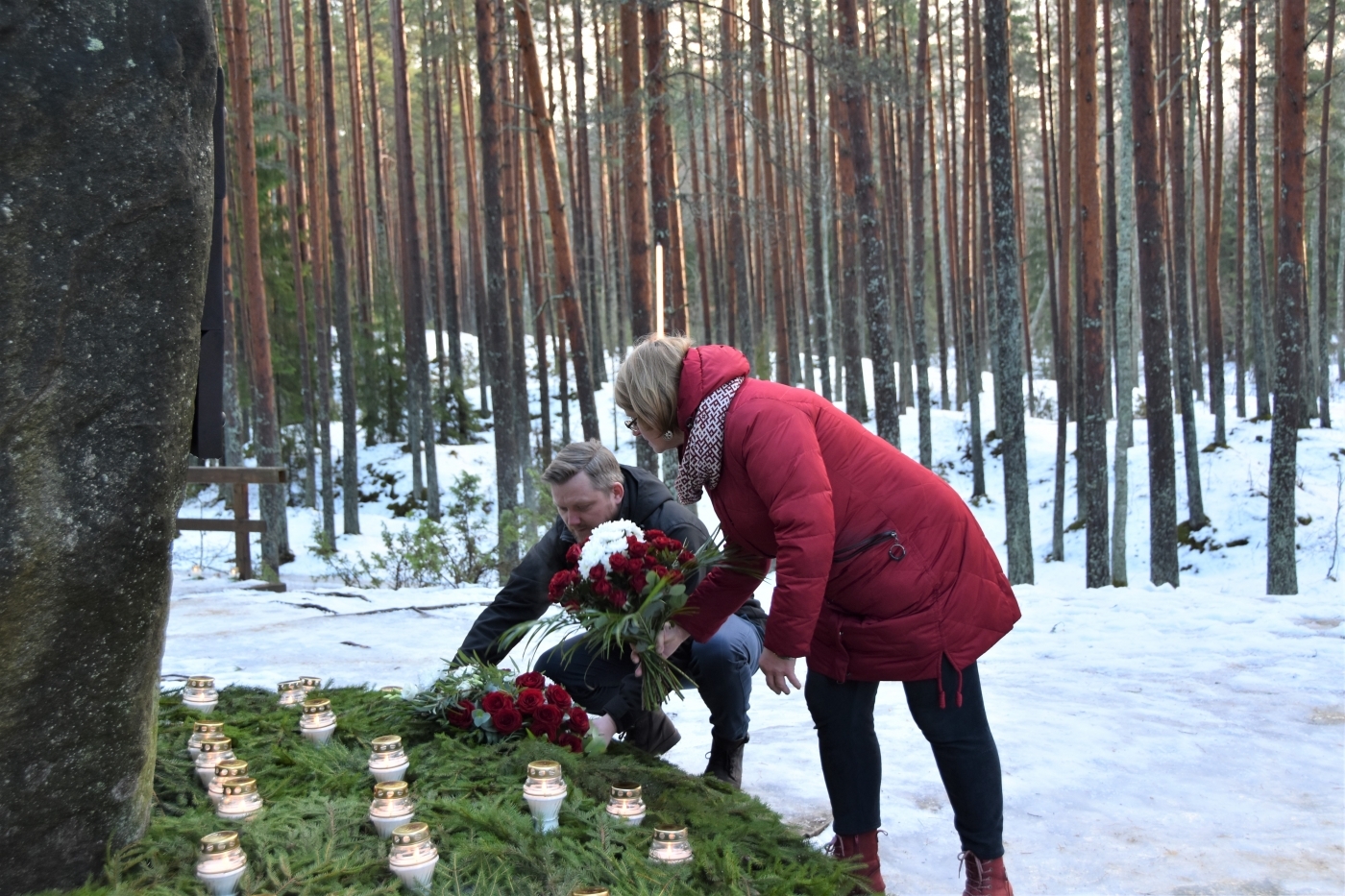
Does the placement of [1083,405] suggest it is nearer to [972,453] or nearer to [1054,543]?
[1054,543]

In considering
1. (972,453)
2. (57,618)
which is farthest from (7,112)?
(972,453)

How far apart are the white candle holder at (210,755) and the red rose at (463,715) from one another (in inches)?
25.1

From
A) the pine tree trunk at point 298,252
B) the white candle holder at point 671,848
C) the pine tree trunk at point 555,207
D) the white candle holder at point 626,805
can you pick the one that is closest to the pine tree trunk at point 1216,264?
the pine tree trunk at point 555,207

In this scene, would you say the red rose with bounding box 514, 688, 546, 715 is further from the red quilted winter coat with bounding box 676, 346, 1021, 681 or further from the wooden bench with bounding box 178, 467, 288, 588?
the wooden bench with bounding box 178, 467, 288, 588

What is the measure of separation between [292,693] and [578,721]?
1072mm

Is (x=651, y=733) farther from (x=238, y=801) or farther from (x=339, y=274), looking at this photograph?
(x=339, y=274)

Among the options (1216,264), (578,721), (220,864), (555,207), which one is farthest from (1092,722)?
(1216,264)

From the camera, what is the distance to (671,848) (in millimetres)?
2275

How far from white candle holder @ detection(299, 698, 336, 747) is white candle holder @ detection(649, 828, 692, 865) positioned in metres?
1.17

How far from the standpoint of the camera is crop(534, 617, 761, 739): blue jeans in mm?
3072

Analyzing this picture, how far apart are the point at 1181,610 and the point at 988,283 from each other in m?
10.2

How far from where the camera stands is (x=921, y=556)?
2443mm

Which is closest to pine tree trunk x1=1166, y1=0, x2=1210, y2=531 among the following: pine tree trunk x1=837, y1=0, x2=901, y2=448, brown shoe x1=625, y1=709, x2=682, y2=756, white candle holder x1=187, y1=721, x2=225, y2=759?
pine tree trunk x1=837, y1=0, x2=901, y2=448

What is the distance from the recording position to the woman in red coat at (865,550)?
2.43 metres
